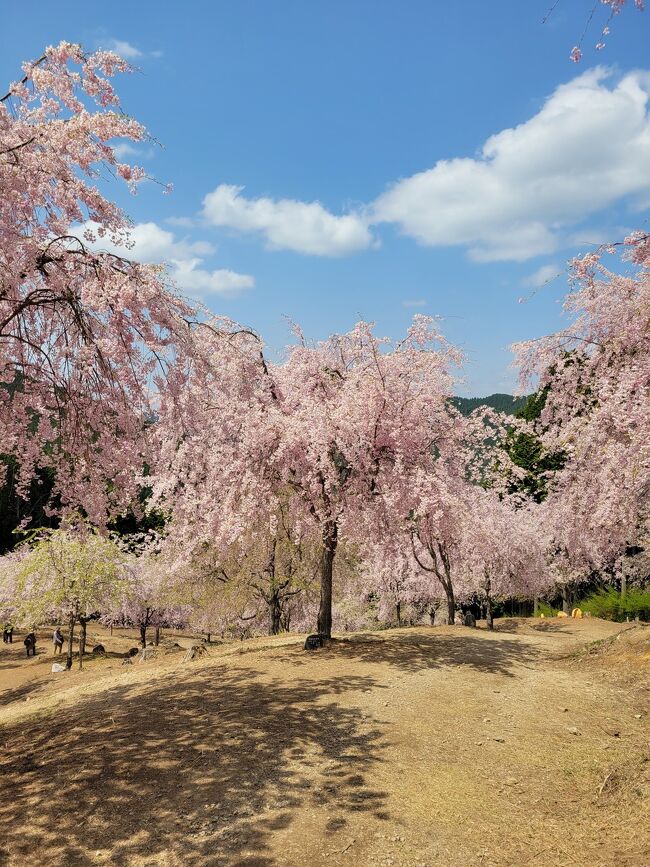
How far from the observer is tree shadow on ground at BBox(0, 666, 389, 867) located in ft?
17.8

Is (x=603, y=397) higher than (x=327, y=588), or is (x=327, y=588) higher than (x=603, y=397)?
(x=603, y=397)

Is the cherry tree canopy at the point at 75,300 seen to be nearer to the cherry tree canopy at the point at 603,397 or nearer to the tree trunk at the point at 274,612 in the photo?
the cherry tree canopy at the point at 603,397

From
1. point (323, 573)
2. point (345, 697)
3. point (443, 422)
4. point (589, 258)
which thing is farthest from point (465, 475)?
point (345, 697)

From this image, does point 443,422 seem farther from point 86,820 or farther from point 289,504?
point 86,820

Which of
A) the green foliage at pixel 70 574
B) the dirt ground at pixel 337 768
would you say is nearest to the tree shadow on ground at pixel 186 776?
the dirt ground at pixel 337 768

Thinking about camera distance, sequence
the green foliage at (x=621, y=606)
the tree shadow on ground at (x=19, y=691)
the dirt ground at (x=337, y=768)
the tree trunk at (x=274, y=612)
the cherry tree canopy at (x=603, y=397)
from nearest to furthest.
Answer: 1. the dirt ground at (x=337, y=768)
2. the cherry tree canopy at (x=603, y=397)
3. the tree shadow on ground at (x=19, y=691)
4. the tree trunk at (x=274, y=612)
5. the green foliage at (x=621, y=606)

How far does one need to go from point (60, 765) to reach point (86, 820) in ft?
5.97

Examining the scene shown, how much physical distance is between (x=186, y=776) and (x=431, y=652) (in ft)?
26.7

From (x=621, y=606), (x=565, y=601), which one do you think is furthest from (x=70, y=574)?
(x=565, y=601)

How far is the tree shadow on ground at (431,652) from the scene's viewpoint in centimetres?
1242

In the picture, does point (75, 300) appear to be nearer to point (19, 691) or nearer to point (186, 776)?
point (186, 776)

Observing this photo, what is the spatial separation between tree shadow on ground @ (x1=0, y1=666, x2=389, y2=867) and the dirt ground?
26mm

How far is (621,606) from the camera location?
29484 mm

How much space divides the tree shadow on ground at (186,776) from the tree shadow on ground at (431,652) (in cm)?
248
